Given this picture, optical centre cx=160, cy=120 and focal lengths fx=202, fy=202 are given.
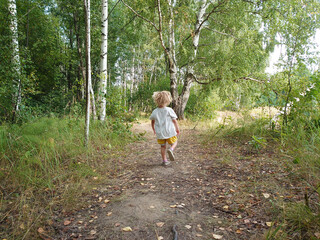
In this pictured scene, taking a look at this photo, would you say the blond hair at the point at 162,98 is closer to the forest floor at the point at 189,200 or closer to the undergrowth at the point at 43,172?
the forest floor at the point at 189,200

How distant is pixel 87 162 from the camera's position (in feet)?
13.3

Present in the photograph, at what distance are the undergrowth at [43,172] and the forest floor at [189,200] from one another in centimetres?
22

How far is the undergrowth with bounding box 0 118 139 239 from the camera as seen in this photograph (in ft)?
7.90

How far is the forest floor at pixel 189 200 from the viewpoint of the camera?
2201 mm

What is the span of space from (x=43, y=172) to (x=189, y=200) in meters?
2.48

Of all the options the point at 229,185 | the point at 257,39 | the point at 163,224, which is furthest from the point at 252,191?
the point at 257,39

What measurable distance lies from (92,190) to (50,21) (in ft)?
50.7

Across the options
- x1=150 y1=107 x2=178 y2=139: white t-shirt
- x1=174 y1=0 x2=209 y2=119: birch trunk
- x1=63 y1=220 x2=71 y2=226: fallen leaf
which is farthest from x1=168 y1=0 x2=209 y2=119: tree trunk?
x1=63 y1=220 x2=71 y2=226: fallen leaf

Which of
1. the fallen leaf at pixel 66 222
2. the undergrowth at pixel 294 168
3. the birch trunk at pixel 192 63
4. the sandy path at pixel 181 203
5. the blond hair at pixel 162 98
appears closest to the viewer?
the undergrowth at pixel 294 168

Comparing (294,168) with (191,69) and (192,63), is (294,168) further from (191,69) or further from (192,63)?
(191,69)

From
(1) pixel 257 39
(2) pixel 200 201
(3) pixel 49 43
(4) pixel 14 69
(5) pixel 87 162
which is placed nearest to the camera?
(2) pixel 200 201

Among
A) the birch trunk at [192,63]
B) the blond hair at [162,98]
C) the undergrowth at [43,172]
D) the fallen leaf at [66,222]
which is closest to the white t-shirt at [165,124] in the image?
the blond hair at [162,98]

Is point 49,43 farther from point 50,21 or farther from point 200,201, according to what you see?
point 200,201

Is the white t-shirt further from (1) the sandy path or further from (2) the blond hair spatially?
(1) the sandy path
